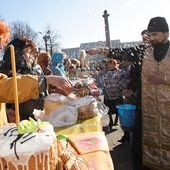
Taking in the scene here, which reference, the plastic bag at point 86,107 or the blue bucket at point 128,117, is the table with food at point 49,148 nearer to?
the plastic bag at point 86,107

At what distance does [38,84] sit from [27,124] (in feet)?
1.64

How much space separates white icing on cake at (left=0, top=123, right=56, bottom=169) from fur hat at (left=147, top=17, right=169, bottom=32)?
2069 mm

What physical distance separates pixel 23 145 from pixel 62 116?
4.33ft

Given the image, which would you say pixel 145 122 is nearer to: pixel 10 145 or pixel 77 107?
pixel 77 107

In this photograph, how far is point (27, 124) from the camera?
88 centimetres

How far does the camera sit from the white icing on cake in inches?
31.4

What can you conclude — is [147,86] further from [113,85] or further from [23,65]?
[113,85]

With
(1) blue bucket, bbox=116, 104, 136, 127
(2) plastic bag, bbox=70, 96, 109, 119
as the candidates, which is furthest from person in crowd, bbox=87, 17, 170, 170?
(2) plastic bag, bbox=70, 96, 109, 119

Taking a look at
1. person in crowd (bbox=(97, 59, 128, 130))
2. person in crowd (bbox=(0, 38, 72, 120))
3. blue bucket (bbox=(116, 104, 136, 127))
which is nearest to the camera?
person in crowd (bbox=(0, 38, 72, 120))

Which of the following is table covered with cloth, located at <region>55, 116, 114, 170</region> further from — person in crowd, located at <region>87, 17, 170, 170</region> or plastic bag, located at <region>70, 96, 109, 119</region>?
person in crowd, located at <region>87, 17, 170, 170</region>

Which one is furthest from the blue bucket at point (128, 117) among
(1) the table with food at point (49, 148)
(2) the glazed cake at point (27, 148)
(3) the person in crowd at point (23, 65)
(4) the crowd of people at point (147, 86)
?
(2) the glazed cake at point (27, 148)

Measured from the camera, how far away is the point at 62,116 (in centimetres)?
212

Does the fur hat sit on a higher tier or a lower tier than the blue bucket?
higher

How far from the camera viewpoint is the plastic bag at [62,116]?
209 centimetres
